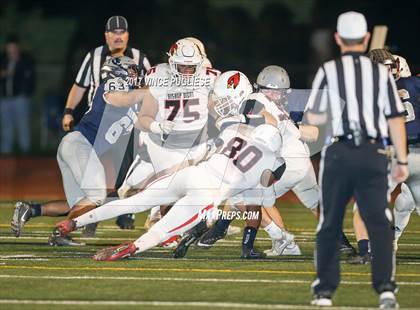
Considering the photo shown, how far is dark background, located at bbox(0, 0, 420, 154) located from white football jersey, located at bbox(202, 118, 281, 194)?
11198mm

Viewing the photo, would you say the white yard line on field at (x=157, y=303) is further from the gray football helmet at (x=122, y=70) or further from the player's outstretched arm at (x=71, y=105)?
the player's outstretched arm at (x=71, y=105)

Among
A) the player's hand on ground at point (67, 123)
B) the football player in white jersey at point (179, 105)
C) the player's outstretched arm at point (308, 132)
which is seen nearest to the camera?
the player's outstretched arm at point (308, 132)

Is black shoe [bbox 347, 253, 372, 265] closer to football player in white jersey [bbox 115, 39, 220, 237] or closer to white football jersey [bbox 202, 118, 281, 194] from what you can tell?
white football jersey [bbox 202, 118, 281, 194]

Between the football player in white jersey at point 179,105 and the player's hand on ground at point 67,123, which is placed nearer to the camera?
the football player in white jersey at point 179,105

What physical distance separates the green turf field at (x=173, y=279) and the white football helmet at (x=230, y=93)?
43.1 inches

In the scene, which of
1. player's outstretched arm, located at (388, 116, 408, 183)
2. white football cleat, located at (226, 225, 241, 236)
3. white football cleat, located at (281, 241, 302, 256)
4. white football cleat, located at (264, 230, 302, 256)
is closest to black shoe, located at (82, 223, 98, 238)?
white football cleat, located at (226, 225, 241, 236)

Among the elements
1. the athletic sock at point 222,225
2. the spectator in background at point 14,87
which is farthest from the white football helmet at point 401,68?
the spectator in background at point 14,87

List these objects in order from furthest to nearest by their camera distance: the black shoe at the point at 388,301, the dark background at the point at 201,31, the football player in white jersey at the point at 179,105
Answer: the dark background at the point at 201,31 < the football player in white jersey at the point at 179,105 < the black shoe at the point at 388,301

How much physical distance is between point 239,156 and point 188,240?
34.7 inches

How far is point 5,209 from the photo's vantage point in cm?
1325

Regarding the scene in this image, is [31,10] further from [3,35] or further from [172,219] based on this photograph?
[172,219]

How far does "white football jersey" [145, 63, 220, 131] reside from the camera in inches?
397

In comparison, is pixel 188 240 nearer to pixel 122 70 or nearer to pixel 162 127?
pixel 162 127

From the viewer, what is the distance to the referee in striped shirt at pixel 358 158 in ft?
23.7
